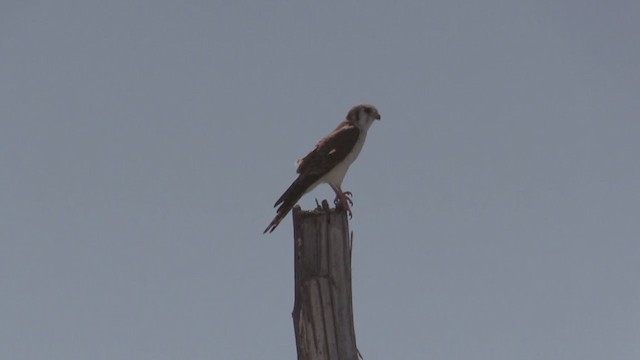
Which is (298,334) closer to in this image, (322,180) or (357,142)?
(322,180)

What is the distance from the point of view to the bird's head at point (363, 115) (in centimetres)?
1137

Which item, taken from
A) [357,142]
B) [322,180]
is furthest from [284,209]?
[357,142]

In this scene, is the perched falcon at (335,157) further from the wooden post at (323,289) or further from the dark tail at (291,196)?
the wooden post at (323,289)

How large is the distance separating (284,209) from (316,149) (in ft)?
6.00

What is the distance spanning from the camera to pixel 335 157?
10.6m

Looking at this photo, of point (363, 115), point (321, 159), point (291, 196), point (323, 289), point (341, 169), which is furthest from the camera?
point (363, 115)

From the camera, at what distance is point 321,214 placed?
6320mm

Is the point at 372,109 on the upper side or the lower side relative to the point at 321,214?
upper

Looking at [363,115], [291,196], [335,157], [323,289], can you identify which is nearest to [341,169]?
[335,157]

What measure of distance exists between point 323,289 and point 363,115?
5.59 meters

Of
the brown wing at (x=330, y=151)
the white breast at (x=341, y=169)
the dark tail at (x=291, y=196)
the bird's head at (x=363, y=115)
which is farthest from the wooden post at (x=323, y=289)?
the bird's head at (x=363, y=115)

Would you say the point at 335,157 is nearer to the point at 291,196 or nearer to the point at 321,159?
the point at 321,159

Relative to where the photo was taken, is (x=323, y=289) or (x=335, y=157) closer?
(x=323, y=289)

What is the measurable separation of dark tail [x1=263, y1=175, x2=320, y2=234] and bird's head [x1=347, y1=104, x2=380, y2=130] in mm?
1468
